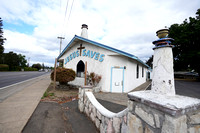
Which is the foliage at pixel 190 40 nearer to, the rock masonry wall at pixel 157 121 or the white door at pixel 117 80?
the white door at pixel 117 80

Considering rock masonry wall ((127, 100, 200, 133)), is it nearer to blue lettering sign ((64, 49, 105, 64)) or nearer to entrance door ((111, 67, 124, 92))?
entrance door ((111, 67, 124, 92))

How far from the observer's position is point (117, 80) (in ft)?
25.2

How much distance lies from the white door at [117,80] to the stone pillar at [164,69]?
6029mm

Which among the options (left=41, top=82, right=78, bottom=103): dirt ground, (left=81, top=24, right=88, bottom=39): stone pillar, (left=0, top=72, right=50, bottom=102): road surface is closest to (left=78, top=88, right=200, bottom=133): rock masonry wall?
(left=41, top=82, right=78, bottom=103): dirt ground

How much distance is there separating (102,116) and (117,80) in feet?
17.1

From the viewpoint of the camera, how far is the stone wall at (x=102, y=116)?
78.6 inches

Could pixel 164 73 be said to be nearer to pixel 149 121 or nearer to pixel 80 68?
pixel 149 121

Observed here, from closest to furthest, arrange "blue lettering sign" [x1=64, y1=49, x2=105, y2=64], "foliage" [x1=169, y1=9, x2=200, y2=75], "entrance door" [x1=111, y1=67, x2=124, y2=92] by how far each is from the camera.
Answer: "entrance door" [x1=111, y1=67, x2=124, y2=92] < "blue lettering sign" [x1=64, y1=49, x2=105, y2=64] < "foliage" [x1=169, y1=9, x2=200, y2=75]

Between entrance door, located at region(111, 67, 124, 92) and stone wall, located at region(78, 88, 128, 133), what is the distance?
3897 mm

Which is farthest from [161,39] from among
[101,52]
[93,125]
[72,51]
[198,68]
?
[198,68]

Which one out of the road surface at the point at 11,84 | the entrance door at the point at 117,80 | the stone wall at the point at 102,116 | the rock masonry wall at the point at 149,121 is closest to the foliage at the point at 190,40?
the entrance door at the point at 117,80

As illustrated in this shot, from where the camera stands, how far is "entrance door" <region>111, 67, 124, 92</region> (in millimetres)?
7598

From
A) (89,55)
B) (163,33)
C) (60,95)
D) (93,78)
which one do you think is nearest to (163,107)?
(163,33)

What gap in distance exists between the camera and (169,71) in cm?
152
